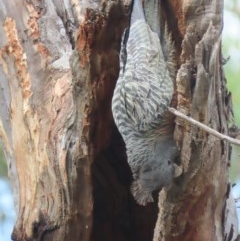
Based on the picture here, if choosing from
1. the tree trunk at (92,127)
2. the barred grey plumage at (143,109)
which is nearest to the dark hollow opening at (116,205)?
the tree trunk at (92,127)

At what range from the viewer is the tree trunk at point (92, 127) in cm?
206

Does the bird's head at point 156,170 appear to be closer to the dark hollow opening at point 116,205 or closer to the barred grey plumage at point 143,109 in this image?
the barred grey plumage at point 143,109

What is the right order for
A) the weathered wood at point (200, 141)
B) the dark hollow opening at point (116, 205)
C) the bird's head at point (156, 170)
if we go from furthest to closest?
the dark hollow opening at point (116, 205) < the bird's head at point (156, 170) < the weathered wood at point (200, 141)

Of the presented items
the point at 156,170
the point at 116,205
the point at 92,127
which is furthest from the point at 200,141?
the point at 116,205

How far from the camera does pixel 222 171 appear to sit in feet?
7.19

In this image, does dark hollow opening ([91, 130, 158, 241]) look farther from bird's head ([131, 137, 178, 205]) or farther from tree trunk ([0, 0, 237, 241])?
bird's head ([131, 137, 178, 205])

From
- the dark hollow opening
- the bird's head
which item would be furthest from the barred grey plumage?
the dark hollow opening

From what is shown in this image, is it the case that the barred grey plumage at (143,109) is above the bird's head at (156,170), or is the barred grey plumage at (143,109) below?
above

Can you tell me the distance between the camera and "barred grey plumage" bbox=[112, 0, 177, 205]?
7.29 feet

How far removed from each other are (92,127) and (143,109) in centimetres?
18

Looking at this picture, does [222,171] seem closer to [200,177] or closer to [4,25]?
[200,177]

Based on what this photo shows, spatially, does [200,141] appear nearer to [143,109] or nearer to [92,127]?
[143,109]

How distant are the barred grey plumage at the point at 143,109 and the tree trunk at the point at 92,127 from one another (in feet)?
0.24

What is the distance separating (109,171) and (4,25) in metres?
0.70
